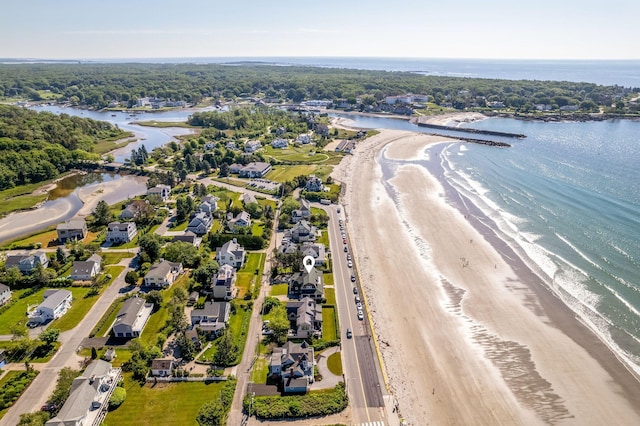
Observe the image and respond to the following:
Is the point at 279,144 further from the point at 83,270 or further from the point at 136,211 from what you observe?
the point at 83,270

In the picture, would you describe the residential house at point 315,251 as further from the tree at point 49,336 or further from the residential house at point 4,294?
the residential house at point 4,294

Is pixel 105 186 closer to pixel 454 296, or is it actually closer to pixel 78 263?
pixel 78 263

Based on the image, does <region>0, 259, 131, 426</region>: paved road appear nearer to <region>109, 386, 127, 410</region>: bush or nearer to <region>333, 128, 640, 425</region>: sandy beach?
<region>109, 386, 127, 410</region>: bush

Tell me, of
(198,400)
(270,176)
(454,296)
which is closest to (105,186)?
(270,176)

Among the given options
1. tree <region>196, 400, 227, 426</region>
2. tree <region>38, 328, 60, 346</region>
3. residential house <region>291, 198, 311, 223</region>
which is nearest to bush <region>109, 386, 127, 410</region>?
tree <region>196, 400, 227, 426</region>

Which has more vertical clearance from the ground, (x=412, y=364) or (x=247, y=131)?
(x=247, y=131)

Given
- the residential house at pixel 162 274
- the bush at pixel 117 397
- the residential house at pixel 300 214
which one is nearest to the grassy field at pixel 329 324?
the bush at pixel 117 397

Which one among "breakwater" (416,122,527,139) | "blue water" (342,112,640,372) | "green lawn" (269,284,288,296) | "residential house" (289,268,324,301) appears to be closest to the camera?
"blue water" (342,112,640,372)
